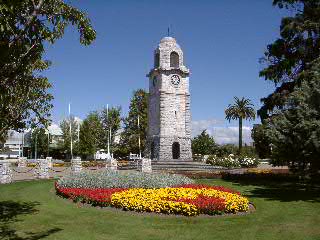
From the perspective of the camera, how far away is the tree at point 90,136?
231 feet

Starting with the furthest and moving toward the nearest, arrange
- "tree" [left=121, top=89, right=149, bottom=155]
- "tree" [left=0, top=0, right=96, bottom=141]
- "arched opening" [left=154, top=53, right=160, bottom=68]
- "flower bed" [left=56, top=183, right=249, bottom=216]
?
"tree" [left=121, top=89, right=149, bottom=155]
"arched opening" [left=154, top=53, right=160, bottom=68]
"flower bed" [left=56, top=183, right=249, bottom=216]
"tree" [left=0, top=0, right=96, bottom=141]

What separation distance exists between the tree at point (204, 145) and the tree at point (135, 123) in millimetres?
12942

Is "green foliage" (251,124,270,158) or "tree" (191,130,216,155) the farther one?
"tree" (191,130,216,155)

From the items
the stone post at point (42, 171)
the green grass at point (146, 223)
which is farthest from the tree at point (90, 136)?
the green grass at point (146, 223)

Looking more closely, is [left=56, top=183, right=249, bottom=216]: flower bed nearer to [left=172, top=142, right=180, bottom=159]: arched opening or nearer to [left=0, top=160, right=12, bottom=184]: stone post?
[left=0, top=160, right=12, bottom=184]: stone post

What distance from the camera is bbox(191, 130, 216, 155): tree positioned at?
7769 centimetres

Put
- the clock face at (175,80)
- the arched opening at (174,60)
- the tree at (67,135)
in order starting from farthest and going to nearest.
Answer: the tree at (67,135), the arched opening at (174,60), the clock face at (175,80)

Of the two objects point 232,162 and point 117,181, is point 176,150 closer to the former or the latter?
point 232,162

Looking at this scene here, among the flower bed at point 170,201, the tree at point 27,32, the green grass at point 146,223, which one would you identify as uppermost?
the tree at point 27,32

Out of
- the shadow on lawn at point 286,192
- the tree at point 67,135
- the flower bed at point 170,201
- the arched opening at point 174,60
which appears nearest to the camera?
the flower bed at point 170,201

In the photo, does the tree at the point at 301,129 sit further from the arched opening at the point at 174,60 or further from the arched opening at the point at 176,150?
the arched opening at the point at 174,60

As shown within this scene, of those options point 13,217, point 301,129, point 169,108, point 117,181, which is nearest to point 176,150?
point 169,108

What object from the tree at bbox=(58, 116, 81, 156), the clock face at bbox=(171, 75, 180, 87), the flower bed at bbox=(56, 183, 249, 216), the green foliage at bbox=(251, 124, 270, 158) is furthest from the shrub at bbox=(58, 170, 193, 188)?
the tree at bbox=(58, 116, 81, 156)

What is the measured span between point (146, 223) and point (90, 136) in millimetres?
56483
